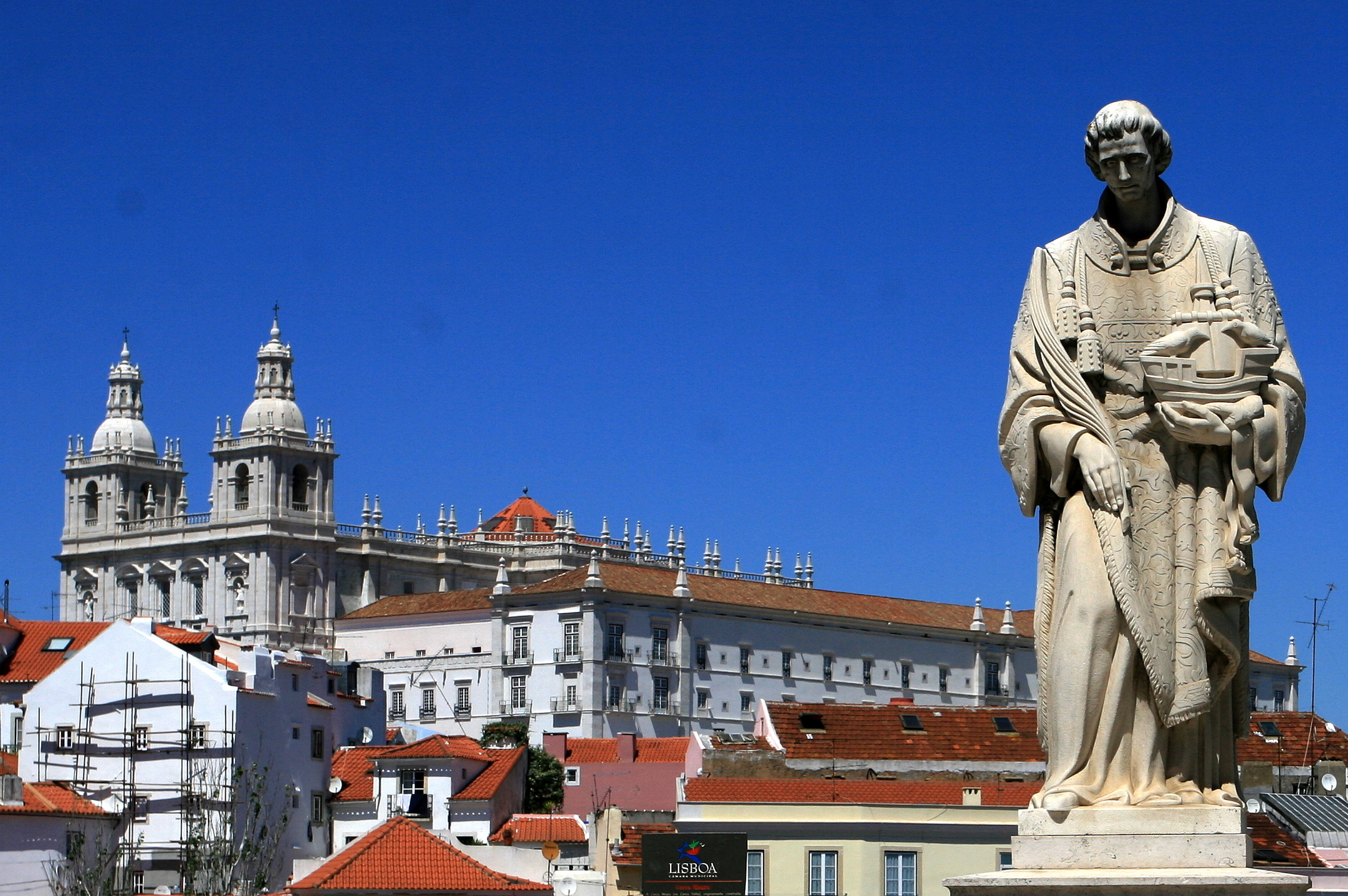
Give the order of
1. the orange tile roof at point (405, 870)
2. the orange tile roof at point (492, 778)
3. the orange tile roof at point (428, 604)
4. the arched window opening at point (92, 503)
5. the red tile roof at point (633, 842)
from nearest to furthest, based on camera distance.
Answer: the orange tile roof at point (405, 870)
the red tile roof at point (633, 842)
the orange tile roof at point (492, 778)
the orange tile roof at point (428, 604)
the arched window opening at point (92, 503)

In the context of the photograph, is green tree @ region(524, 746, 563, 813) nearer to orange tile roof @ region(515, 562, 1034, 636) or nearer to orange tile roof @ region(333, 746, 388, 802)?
orange tile roof @ region(333, 746, 388, 802)

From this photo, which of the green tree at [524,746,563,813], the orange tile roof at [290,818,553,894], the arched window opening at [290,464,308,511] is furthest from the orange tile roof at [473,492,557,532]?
the orange tile roof at [290,818,553,894]

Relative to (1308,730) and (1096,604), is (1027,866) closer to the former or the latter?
(1096,604)

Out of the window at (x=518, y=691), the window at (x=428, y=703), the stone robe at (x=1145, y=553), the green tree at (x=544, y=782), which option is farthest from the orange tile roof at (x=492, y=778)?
the stone robe at (x=1145, y=553)

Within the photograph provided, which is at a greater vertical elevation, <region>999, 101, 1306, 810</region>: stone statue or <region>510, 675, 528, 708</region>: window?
<region>510, 675, 528, 708</region>: window

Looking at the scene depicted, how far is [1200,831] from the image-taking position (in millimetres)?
7160

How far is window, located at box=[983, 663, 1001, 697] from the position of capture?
125 meters

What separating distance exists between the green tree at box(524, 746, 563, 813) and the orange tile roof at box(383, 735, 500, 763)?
21.4 feet

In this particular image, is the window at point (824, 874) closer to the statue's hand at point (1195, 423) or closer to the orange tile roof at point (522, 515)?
the statue's hand at point (1195, 423)

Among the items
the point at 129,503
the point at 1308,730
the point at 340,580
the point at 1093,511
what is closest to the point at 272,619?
the point at 340,580

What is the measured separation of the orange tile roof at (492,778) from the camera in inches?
2601

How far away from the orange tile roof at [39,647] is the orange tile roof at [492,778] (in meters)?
13.1

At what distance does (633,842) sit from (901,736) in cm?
709

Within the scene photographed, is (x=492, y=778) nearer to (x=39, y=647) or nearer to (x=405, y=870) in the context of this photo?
(x=39, y=647)
